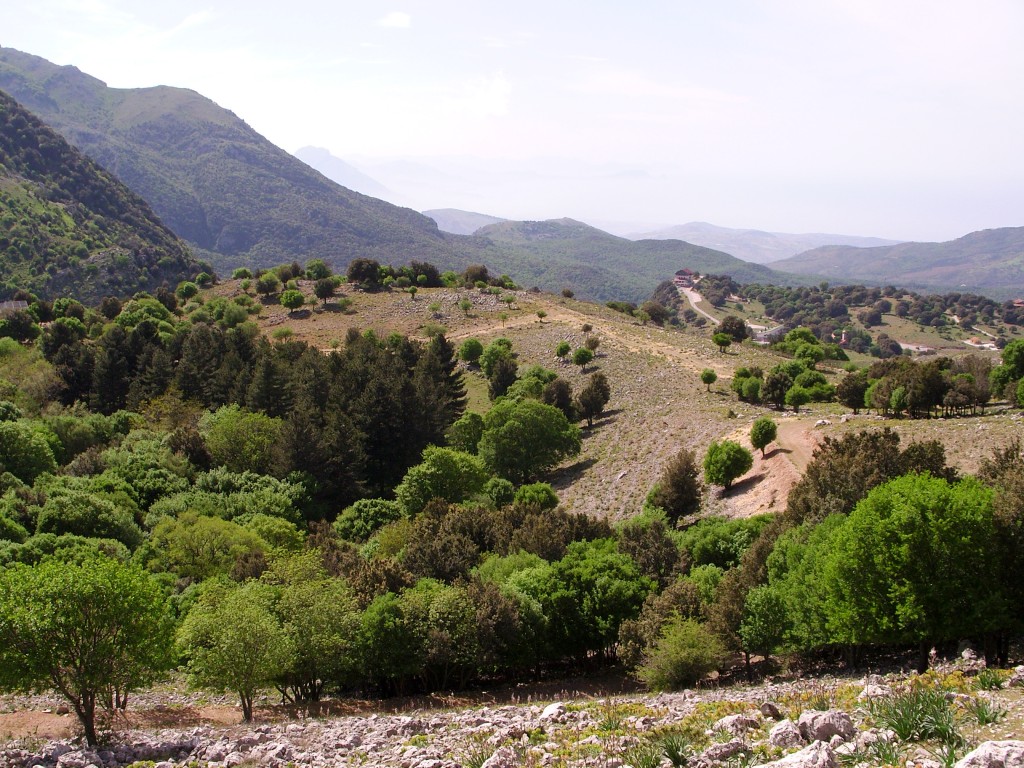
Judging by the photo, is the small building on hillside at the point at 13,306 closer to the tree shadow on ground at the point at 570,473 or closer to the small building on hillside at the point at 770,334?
the tree shadow on ground at the point at 570,473

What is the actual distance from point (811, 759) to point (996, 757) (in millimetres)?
1964

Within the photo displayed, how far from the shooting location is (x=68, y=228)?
122938 millimetres

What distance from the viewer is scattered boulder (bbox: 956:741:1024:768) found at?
8.09 m

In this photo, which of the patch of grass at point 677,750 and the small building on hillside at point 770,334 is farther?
the small building on hillside at point 770,334

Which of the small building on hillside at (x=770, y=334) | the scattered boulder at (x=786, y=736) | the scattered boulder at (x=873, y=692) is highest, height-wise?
the small building on hillside at (x=770, y=334)

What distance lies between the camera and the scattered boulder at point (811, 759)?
9.03m

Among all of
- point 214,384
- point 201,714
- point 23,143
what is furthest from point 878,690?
point 23,143

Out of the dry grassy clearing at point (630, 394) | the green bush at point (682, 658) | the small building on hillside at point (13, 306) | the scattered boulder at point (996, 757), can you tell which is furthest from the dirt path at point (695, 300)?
the scattered boulder at point (996, 757)

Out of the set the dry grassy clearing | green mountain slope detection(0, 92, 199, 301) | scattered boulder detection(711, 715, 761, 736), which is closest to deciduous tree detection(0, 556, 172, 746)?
scattered boulder detection(711, 715, 761, 736)

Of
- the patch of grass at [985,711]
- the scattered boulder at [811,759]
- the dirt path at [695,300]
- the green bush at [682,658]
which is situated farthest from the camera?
the dirt path at [695,300]

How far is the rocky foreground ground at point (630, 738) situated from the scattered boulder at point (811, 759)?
2 cm

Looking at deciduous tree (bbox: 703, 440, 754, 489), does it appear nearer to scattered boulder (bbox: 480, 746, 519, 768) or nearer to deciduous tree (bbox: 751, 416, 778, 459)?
deciduous tree (bbox: 751, 416, 778, 459)

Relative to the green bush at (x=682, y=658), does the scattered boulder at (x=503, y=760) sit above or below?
above

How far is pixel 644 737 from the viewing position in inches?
466
